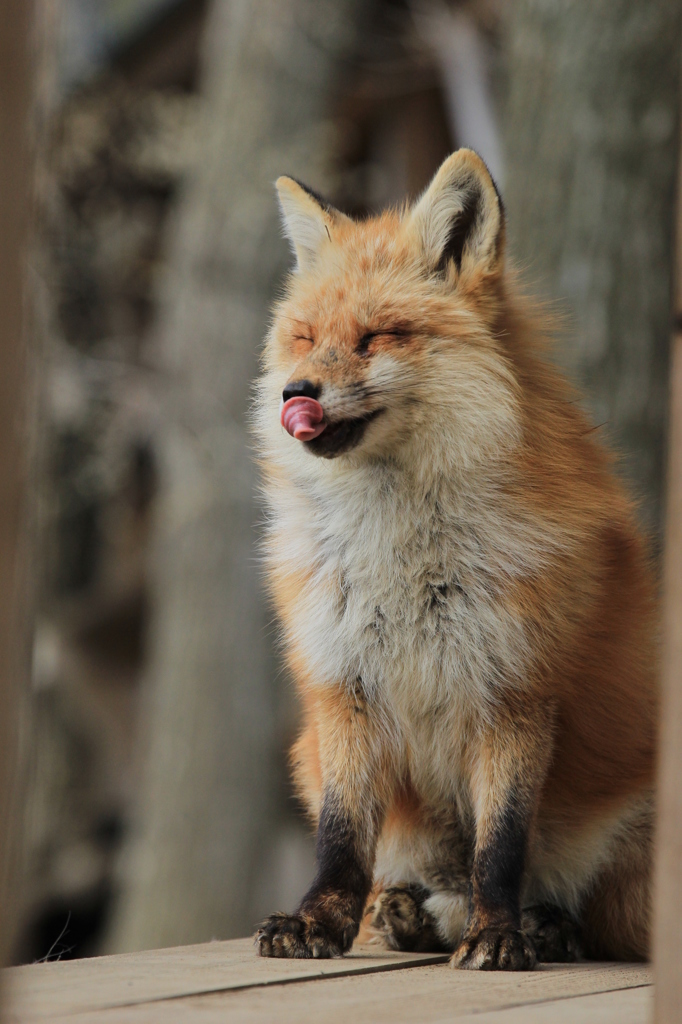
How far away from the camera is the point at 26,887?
1005 centimetres

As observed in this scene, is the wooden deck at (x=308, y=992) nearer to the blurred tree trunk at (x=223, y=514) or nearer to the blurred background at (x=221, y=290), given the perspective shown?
the blurred background at (x=221, y=290)

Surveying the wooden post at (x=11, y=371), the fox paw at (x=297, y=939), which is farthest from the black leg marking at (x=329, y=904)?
the wooden post at (x=11, y=371)

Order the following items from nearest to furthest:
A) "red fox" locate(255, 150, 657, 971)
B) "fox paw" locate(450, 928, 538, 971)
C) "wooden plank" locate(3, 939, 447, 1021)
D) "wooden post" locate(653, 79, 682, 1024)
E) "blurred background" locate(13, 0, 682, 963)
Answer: "wooden post" locate(653, 79, 682, 1024)
"wooden plank" locate(3, 939, 447, 1021)
"fox paw" locate(450, 928, 538, 971)
"red fox" locate(255, 150, 657, 971)
"blurred background" locate(13, 0, 682, 963)

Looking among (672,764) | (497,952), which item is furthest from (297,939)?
(672,764)

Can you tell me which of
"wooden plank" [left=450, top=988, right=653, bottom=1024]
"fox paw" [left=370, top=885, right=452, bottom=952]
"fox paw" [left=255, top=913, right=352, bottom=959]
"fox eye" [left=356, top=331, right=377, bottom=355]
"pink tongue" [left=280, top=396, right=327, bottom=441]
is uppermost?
"fox eye" [left=356, top=331, right=377, bottom=355]

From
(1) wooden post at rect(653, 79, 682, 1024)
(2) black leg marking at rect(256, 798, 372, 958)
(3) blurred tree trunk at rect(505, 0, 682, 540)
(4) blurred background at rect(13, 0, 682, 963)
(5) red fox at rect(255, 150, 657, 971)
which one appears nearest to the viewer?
(1) wooden post at rect(653, 79, 682, 1024)

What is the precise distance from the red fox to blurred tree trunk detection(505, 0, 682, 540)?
231cm

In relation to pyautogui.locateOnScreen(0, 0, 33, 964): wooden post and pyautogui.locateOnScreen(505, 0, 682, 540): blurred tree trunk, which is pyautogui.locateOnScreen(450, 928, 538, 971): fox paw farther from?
pyautogui.locateOnScreen(505, 0, 682, 540): blurred tree trunk

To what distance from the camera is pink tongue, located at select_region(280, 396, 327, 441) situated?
3086 mm

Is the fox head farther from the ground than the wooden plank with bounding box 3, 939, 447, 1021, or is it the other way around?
the fox head

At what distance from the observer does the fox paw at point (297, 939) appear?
3035 millimetres

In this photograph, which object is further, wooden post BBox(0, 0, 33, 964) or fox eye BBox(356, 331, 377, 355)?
fox eye BBox(356, 331, 377, 355)

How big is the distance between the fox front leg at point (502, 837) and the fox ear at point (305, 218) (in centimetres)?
170

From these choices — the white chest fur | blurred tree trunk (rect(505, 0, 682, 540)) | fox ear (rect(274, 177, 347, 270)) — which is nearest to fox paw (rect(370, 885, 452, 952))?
the white chest fur
